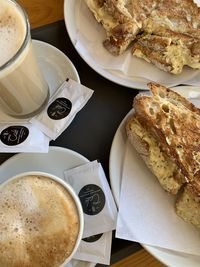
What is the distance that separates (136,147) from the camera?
1.15 metres

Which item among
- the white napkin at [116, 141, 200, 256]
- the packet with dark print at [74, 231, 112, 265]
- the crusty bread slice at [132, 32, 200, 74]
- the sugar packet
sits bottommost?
the sugar packet

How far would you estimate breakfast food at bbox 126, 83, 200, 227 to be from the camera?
3.55 ft

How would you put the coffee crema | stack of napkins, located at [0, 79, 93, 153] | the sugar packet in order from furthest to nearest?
1. stack of napkins, located at [0, 79, 93, 153]
2. the sugar packet
3. the coffee crema

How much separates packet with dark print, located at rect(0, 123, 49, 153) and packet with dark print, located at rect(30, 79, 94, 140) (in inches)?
0.9

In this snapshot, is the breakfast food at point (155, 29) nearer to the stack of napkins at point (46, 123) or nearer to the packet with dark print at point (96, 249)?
the stack of napkins at point (46, 123)

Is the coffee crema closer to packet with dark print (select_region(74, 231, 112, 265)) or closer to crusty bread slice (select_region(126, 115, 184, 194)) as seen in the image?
packet with dark print (select_region(74, 231, 112, 265))

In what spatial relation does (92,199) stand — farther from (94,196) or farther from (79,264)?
(79,264)

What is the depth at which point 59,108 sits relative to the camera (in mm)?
1191

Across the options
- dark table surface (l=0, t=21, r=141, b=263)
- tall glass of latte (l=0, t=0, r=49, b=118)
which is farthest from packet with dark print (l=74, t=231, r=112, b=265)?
tall glass of latte (l=0, t=0, r=49, b=118)

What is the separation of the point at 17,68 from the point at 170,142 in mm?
471

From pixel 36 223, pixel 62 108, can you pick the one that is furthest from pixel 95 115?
pixel 36 223

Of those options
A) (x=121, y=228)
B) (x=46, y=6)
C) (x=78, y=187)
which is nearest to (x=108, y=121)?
(x=78, y=187)

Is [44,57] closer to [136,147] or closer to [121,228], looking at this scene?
[136,147]

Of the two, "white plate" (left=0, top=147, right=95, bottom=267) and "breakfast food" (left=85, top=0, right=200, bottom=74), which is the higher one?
"breakfast food" (left=85, top=0, right=200, bottom=74)
